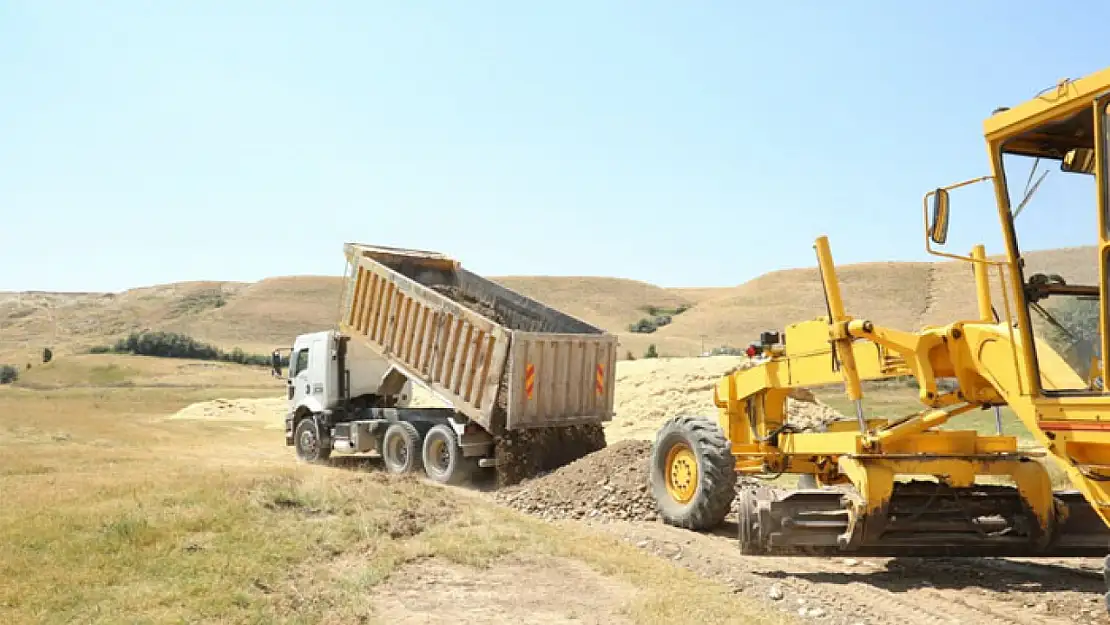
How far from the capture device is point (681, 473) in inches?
412

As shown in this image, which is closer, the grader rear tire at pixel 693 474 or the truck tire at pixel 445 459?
the grader rear tire at pixel 693 474

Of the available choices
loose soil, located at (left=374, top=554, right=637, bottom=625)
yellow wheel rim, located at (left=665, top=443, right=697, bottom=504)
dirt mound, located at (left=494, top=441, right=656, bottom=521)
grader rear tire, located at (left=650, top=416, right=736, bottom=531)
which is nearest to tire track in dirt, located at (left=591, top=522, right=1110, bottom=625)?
grader rear tire, located at (left=650, top=416, right=736, bottom=531)

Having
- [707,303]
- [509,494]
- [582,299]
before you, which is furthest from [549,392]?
[582,299]

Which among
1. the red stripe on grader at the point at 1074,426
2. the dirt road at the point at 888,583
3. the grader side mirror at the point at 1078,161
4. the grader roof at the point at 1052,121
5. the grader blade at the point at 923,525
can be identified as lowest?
the dirt road at the point at 888,583

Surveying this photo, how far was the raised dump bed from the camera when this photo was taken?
14398 millimetres

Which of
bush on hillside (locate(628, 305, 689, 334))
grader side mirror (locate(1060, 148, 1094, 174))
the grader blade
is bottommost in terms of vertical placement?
the grader blade

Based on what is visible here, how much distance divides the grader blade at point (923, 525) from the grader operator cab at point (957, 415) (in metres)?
0.01

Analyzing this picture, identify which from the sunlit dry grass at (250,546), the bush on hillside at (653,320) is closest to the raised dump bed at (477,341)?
the sunlit dry grass at (250,546)

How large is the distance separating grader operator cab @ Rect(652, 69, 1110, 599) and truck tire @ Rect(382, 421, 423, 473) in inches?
245

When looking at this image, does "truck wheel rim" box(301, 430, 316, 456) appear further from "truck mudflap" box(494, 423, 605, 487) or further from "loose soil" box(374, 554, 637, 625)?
"loose soil" box(374, 554, 637, 625)

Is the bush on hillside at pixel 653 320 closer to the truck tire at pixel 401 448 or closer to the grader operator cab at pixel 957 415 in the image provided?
the truck tire at pixel 401 448

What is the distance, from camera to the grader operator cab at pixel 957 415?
5824mm

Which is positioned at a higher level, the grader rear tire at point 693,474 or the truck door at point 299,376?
the truck door at point 299,376

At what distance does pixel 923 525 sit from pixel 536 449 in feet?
25.8
